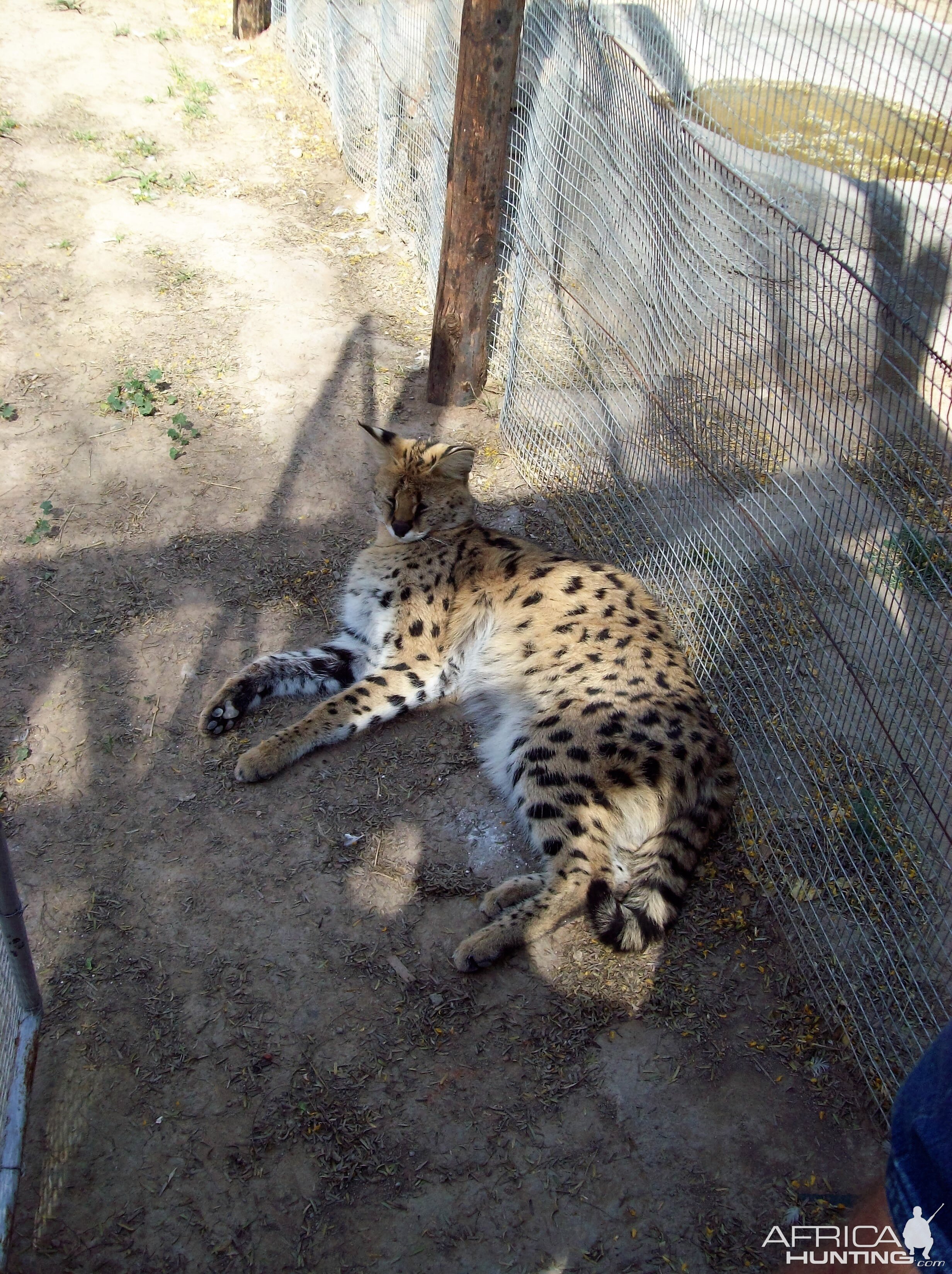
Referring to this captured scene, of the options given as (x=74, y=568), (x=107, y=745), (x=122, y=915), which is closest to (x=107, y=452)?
(x=74, y=568)

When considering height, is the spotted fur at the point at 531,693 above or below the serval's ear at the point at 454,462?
below

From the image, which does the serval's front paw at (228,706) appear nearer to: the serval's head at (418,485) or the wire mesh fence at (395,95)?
the serval's head at (418,485)

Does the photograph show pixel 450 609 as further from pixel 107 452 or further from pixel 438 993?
pixel 107 452

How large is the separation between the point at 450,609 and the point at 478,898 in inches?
58.6

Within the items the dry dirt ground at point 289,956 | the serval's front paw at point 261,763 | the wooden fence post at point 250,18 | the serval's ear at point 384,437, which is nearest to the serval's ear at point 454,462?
the serval's ear at point 384,437

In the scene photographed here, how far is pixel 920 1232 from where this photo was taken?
102cm

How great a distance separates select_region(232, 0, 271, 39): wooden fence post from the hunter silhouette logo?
11335 millimetres

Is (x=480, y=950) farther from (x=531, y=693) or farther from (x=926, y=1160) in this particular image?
(x=926, y=1160)

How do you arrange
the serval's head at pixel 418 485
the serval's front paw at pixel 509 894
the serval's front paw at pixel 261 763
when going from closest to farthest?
the serval's front paw at pixel 509 894
the serval's front paw at pixel 261 763
the serval's head at pixel 418 485

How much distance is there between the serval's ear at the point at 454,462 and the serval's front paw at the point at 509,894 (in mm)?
2057

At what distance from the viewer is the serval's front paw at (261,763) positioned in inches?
155

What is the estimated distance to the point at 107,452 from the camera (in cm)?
543

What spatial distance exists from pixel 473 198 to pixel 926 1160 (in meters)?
5.51

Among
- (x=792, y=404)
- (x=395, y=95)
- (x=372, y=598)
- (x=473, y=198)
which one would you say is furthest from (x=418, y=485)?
(x=395, y=95)
